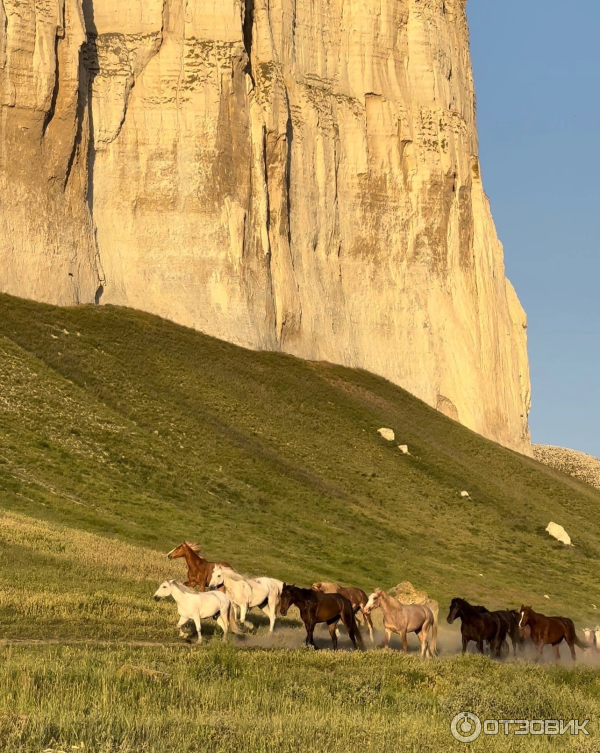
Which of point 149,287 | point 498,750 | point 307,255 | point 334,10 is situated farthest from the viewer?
point 334,10

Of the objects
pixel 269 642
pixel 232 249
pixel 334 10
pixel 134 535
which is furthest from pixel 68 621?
pixel 334 10

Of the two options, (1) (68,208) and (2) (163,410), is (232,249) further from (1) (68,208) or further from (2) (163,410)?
(2) (163,410)

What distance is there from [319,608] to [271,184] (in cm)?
6005

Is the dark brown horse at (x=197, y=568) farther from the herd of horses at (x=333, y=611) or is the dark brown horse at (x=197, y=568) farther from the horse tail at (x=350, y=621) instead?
the horse tail at (x=350, y=621)

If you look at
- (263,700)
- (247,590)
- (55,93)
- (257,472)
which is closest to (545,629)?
(247,590)

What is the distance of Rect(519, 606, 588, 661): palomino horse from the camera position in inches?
957

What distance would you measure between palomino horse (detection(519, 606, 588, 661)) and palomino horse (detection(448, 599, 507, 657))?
0.53m

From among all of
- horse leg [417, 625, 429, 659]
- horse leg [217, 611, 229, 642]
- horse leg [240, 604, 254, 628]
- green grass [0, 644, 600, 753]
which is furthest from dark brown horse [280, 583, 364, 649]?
green grass [0, 644, 600, 753]

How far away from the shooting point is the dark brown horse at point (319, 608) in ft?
72.6

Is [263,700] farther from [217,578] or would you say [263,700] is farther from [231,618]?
[217,578]

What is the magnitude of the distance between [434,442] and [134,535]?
35228mm

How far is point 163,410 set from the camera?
56562 mm

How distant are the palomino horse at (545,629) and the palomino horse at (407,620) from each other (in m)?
2.45

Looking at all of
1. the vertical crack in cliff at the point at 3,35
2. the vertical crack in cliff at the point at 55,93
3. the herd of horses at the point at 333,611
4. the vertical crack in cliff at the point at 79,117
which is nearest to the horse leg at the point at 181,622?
the herd of horses at the point at 333,611
